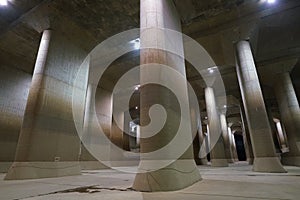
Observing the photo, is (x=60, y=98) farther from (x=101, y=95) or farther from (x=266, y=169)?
(x=266, y=169)

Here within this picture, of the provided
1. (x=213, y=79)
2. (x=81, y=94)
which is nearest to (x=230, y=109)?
(x=213, y=79)

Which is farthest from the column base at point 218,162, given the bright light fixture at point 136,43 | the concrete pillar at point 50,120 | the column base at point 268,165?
the bright light fixture at point 136,43

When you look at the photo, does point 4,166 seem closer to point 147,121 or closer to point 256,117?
point 147,121

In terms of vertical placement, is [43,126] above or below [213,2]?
below

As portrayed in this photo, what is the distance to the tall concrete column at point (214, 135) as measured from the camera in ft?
38.1

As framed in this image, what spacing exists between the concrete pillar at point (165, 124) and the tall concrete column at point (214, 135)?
843 centimetres

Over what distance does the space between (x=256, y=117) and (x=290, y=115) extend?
5.86m

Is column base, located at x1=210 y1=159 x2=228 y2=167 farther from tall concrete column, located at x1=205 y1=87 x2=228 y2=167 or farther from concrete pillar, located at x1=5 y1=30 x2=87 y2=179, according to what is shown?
concrete pillar, located at x1=5 y1=30 x2=87 y2=179

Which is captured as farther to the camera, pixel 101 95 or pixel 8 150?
pixel 101 95

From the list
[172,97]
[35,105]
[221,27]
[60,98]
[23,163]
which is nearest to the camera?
[172,97]

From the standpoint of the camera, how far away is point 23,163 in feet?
18.3

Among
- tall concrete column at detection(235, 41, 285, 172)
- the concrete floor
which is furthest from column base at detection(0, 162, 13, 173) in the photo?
tall concrete column at detection(235, 41, 285, 172)

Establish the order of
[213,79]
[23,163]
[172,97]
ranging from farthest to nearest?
[213,79], [23,163], [172,97]

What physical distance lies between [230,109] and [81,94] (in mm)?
16609
